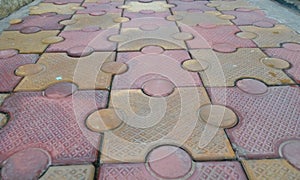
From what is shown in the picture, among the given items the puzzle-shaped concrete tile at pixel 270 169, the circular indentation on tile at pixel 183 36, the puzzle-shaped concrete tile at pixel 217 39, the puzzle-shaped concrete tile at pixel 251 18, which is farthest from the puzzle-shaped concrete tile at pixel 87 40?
the puzzle-shaped concrete tile at pixel 270 169

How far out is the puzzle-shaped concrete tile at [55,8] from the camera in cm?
276

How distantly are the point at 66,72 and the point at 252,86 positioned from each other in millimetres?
1020

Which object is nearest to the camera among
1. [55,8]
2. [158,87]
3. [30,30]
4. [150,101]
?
[150,101]

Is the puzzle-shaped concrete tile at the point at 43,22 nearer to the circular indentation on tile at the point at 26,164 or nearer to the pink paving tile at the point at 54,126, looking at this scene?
the pink paving tile at the point at 54,126

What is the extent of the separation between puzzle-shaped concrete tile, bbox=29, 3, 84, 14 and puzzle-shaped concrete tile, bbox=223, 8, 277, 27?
1.53m

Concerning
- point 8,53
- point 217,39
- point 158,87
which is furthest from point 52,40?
point 217,39

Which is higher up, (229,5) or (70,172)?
(229,5)

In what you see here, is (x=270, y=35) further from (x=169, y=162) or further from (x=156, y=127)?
(x=169, y=162)

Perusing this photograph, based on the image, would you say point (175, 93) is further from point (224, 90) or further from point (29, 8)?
point (29, 8)

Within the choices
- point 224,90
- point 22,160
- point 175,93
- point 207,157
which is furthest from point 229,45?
point 22,160

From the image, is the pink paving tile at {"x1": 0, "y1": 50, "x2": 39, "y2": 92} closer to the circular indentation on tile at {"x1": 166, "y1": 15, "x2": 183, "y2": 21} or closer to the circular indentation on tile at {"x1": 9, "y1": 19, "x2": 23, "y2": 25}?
the circular indentation on tile at {"x1": 9, "y1": 19, "x2": 23, "y2": 25}

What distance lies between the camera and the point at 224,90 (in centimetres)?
140

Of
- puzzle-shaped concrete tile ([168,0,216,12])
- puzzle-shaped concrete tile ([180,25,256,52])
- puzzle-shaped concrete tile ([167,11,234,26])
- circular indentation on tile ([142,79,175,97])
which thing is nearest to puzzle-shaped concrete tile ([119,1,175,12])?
puzzle-shaped concrete tile ([168,0,216,12])

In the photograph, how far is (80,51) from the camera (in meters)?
1.84
